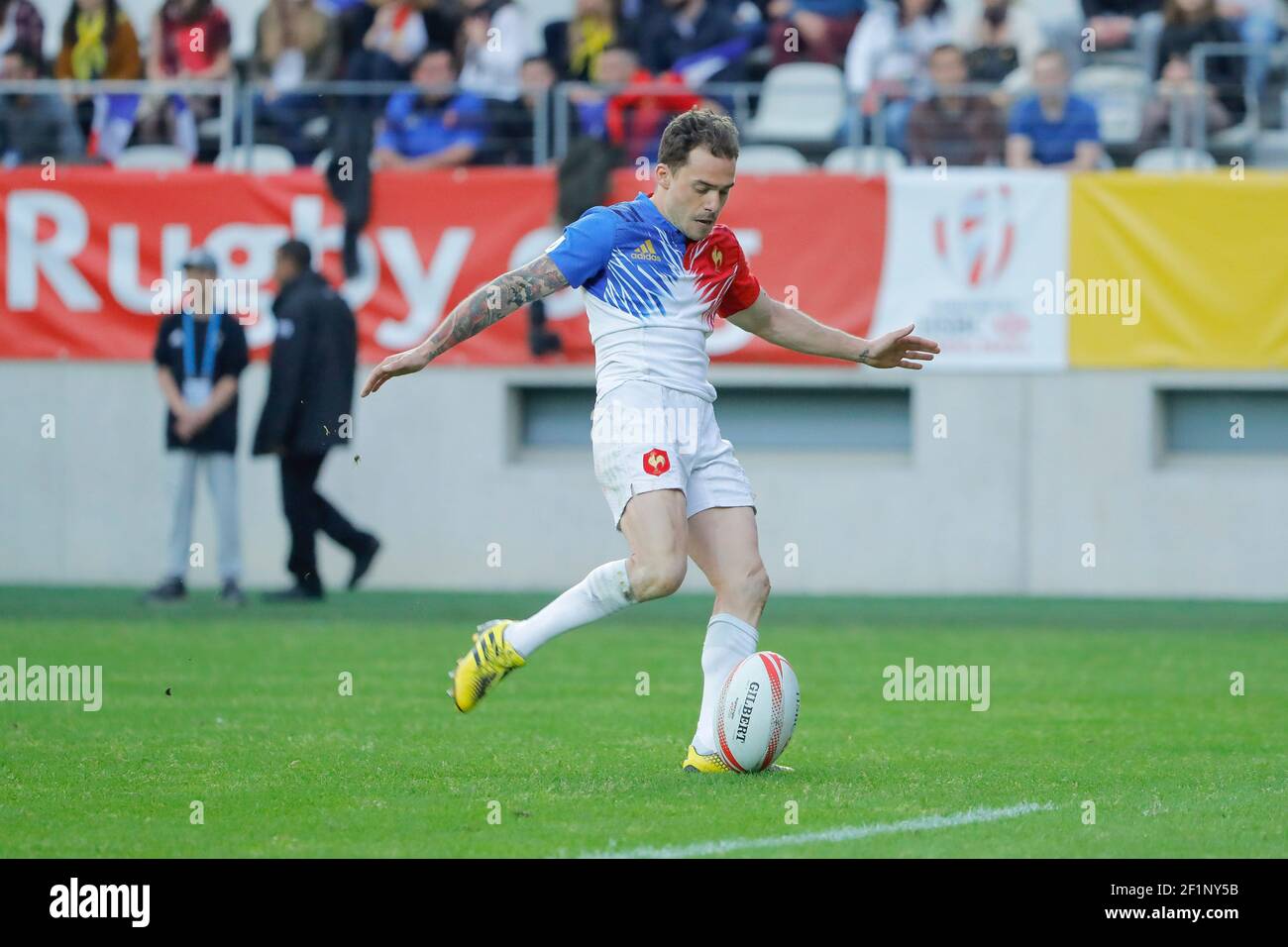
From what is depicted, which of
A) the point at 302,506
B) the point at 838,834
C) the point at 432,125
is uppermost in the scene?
the point at 432,125

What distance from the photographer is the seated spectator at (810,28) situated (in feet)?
60.0

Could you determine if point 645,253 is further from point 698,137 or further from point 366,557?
point 366,557

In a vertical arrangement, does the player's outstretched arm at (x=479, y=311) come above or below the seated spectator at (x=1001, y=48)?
below

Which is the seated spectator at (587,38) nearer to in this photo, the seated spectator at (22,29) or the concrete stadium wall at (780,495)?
the concrete stadium wall at (780,495)

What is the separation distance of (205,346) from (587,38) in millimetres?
4830

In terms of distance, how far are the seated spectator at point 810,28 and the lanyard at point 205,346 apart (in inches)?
230

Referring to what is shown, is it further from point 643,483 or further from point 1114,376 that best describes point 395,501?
point 643,483

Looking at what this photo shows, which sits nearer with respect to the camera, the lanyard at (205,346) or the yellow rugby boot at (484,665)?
the yellow rugby boot at (484,665)

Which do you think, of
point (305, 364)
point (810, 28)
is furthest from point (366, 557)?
point (810, 28)

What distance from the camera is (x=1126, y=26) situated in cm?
1786

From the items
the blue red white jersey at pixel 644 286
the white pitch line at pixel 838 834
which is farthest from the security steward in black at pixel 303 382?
the white pitch line at pixel 838 834

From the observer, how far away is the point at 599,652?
12422 millimetres

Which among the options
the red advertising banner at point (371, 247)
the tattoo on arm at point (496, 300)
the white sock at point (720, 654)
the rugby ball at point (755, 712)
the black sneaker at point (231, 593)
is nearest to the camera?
the tattoo on arm at point (496, 300)
